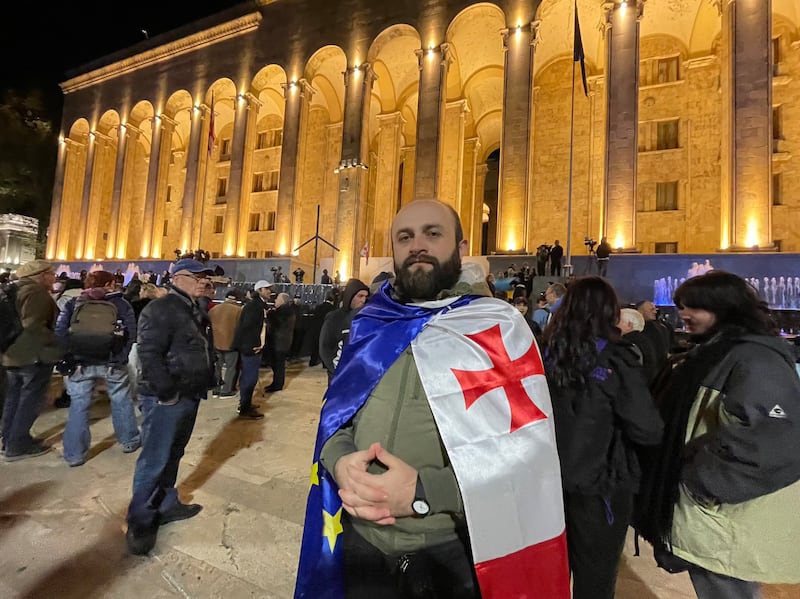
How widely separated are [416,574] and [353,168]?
2072 cm

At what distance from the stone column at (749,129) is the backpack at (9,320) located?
17.7 metres

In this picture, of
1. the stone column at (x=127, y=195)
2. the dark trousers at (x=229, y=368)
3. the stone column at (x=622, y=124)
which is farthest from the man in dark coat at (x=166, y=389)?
the stone column at (x=127, y=195)

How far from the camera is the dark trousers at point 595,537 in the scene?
1.77 meters

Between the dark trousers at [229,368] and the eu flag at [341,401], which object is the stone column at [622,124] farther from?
the eu flag at [341,401]

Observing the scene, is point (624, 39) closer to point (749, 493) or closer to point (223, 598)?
point (749, 493)

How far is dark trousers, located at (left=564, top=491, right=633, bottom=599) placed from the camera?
1.77 metres

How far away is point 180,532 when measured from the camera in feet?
9.81

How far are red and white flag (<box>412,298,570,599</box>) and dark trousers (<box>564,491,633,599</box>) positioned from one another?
571 mm

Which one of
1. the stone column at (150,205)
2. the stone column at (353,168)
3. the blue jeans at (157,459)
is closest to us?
the blue jeans at (157,459)

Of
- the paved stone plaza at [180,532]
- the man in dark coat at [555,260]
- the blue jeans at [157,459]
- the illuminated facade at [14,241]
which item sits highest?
the illuminated facade at [14,241]

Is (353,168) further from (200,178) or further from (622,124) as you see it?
(622,124)

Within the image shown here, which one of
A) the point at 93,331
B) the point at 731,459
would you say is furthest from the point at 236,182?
the point at 731,459

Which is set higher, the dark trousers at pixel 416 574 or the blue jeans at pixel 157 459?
the dark trousers at pixel 416 574

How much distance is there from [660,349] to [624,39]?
16.8 m
